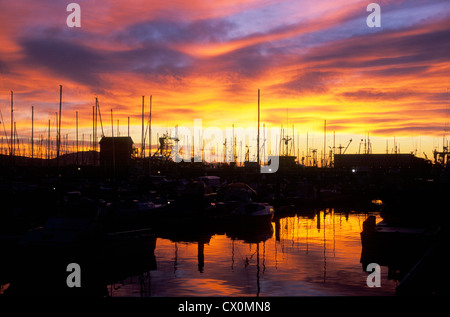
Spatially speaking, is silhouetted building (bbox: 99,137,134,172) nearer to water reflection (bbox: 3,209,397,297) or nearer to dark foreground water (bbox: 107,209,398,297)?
dark foreground water (bbox: 107,209,398,297)

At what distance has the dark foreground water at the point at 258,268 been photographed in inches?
805

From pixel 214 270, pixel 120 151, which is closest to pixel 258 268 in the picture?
pixel 214 270

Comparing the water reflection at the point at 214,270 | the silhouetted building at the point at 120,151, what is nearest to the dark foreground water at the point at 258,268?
the water reflection at the point at 214,270

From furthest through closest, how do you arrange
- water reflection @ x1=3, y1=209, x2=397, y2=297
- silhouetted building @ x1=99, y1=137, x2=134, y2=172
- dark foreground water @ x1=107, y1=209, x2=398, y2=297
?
silhouetted building @ x1=99, y1=137, x2=134, y2=172
water reflection @ x1=3, y1=209, x2=397, y2=297
dark foreground water @ x1=107, y1=209, x2=398, y2=297

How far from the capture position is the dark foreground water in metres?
20.5

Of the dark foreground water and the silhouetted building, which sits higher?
the silhouetted building

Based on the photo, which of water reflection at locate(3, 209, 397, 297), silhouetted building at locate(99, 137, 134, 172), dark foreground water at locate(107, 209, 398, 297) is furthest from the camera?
silhouetted building at locate(99, 137, 134, 172)

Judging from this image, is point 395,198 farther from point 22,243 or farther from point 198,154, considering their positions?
point 198,154

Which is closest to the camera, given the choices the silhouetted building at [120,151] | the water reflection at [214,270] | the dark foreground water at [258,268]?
the dark foreground water at [258,268]

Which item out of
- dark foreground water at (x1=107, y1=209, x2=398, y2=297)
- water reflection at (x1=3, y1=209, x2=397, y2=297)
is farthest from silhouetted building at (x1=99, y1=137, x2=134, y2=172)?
water reflection at (x1=3, y1=209, x2=397, y2=297)

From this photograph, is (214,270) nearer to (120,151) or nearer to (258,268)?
(258,268)

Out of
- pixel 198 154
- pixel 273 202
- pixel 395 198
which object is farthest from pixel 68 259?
pixel 198 154

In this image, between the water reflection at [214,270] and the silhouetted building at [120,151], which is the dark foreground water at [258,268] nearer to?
the water reflection at [214,270]

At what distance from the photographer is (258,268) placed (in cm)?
2528
